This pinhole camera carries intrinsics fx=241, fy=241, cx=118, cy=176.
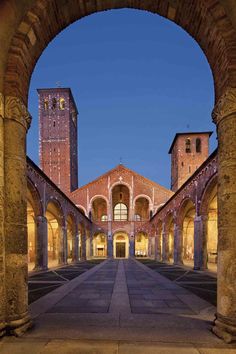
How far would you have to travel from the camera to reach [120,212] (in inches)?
1580

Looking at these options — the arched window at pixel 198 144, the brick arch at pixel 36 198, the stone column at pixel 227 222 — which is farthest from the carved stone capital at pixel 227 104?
the arched window at pixel 198 144

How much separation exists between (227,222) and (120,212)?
36714 mm

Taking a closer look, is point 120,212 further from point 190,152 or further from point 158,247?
point 190,152

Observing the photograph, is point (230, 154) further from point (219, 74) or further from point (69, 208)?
point (69, 208)

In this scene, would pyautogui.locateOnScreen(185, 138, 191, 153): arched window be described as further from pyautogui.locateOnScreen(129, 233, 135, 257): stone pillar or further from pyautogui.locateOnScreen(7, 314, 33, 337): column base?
pyautogui.locateOnScreen(7, 314, 33, 337): column base

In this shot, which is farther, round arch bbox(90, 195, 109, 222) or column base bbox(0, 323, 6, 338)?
round arch bbox(90, 195, 109, 222)

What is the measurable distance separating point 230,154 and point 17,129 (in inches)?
141

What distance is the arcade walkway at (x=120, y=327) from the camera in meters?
3.32

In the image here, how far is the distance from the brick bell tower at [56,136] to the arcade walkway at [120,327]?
34.6m

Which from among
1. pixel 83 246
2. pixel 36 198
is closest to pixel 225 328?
pixel 36 198

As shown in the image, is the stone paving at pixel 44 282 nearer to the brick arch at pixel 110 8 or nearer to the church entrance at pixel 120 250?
the brick arch at pixel 110 8

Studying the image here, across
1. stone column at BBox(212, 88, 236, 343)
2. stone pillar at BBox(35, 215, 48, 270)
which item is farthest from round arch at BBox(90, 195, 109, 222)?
stone column at BBox(212, 88, 236, 343)

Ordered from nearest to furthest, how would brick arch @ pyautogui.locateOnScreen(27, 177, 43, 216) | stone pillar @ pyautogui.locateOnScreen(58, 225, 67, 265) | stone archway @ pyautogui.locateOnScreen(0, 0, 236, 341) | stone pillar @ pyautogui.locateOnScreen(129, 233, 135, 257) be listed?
stone archway @ pyautogui.locateOnScreen(0, 0, 236, 341) < brick arch @ pyautogui.locateOnScreen(27, 177, 43, 216) < stone pillar @ pyautogui.locateOnScreen(58, 225, 67, 265) < stone pillar @ pyautogui.locateOnScreen(129, 233, 135, 257)

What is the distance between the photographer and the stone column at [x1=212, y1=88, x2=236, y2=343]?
3.67 meters
